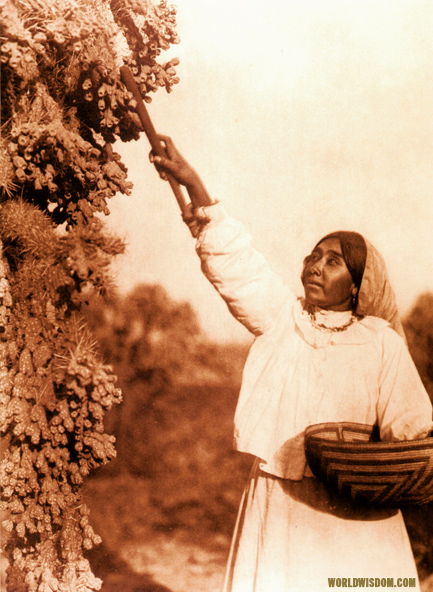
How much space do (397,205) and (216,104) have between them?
912 millimetres

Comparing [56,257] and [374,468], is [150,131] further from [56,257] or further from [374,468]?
[374,468]

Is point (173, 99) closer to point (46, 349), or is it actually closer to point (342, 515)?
Result: point (46, 349)

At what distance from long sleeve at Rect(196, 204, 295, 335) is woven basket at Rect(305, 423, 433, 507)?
0.55 metres

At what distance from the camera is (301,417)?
107 inches

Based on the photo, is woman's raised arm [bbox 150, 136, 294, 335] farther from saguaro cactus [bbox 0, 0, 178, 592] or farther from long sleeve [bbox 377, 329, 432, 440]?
long sleeve [bbox 377, 329, 432, 440]

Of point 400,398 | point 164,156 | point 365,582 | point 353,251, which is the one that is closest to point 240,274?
point 353,251

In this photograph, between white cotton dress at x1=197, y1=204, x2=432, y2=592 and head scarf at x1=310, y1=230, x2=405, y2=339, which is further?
head scarf at x1=310, y1=230, x2=405, y2=339

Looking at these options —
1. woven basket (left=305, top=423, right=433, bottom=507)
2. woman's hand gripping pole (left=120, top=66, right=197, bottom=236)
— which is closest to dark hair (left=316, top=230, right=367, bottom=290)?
woman's hand gripping pole (left=120, top=66, right=197, bottom=236)

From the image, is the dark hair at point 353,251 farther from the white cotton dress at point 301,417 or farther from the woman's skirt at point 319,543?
the woman's skirt at point 319,543

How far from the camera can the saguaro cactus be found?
268 cm

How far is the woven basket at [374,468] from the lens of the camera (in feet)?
8.20

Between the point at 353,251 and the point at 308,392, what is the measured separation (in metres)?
0.63

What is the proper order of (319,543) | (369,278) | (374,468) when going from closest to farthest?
(374,468)
(319,543)
(369,278)

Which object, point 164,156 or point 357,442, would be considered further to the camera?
point 164,156
